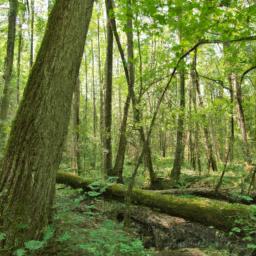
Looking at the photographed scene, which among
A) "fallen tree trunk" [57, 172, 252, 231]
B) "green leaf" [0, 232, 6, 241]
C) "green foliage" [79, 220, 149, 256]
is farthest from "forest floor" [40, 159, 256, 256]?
"green leaf" [0, 232, 6, 241]

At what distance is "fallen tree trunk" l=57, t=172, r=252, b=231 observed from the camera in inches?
175

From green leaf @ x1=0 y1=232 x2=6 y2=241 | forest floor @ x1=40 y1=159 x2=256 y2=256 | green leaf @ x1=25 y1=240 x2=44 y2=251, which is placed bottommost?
forest floor @ x1=40 y1=159 x2=256 y2=256

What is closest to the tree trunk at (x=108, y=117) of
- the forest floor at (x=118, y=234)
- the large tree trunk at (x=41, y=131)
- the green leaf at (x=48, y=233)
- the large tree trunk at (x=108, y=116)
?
the large tree trunk at (x=108, y=116)

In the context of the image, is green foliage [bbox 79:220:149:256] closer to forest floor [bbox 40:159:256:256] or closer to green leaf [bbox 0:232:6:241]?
forest floor [bbox 40:159:256:256]

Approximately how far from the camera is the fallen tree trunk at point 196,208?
14.6ft

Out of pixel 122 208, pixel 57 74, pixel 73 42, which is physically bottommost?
pixel 122 208

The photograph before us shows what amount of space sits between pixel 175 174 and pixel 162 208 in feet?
15.2

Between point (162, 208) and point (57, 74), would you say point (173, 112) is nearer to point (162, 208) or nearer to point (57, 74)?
point (162, 208)

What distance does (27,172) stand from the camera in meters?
3.03

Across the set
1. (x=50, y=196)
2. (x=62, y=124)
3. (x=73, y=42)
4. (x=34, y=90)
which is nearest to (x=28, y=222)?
(x=50, y=196)

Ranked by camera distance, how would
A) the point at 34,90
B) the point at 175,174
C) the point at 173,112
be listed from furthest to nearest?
the point at 175,174 < the point at 173,112 < the point at 34,90

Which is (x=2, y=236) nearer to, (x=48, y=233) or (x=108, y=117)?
(x=48, y=233)

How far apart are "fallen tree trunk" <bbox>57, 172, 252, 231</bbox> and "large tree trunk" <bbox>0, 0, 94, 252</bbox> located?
2.77 metres

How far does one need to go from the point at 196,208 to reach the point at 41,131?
3244 millimetres
